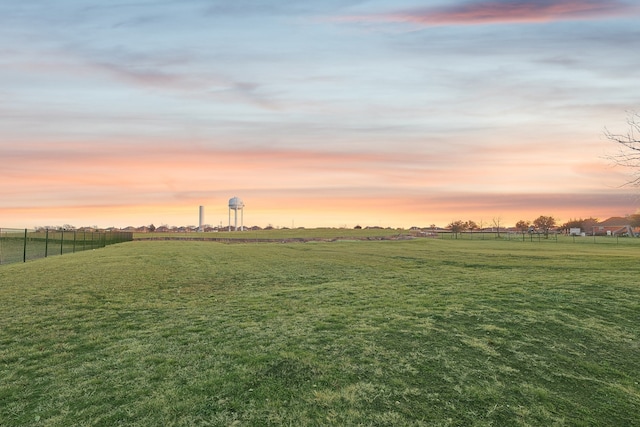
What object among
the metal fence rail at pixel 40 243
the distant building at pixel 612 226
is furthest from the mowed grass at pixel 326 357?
the distant building at pixel 612 226

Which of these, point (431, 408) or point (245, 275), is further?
point (245, 275)

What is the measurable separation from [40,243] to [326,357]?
1336 inches

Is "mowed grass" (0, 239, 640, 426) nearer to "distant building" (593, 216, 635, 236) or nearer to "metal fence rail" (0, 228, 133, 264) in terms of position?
"metal fence rail" (0, 228, 133, 264)

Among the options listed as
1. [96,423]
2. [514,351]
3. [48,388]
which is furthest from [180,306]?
[514,351]

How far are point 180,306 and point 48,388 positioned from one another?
16.2 feet

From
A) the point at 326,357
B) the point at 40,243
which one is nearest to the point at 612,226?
the point at 40,243

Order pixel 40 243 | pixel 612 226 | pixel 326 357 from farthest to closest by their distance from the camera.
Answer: pixel 612 226
pixel 40 243
pixel 326 357

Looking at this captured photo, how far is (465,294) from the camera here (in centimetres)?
1049

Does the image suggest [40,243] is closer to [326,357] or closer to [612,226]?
[326,357]

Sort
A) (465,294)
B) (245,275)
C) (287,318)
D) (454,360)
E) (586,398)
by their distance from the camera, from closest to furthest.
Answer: (586,398) < (454,360) < (287,318) < (465,294) < (245,275)

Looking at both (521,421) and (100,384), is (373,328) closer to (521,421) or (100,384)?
(521,421)

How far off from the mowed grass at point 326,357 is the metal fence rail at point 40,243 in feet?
51.3

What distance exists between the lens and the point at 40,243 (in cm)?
3055

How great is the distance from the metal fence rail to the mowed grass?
1564cm
